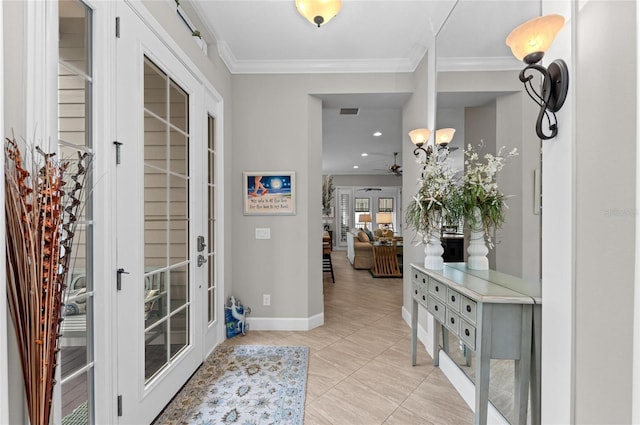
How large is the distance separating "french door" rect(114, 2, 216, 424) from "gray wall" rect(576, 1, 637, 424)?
6.54ft

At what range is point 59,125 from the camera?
1144mm

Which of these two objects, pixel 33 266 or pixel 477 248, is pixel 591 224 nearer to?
pixel 477 248

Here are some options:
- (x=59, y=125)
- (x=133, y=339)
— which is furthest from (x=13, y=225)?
(x=133, y=339)

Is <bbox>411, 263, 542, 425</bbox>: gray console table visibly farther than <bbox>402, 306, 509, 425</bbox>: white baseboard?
No

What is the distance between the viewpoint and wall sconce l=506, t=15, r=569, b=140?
1.12m

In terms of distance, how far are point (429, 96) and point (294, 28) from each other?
53.8 inches

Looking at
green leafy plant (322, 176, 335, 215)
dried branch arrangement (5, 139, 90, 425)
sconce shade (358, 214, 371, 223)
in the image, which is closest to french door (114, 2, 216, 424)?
dried branch arrangement (5, 139, 90, 425)

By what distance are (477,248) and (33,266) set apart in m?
2.08

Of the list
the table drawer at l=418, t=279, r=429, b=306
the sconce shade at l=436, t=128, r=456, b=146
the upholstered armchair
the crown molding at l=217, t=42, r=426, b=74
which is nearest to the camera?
the table drawer at l=418, t=279, r=429, b=306

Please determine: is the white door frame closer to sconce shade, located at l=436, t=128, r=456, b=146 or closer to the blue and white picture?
the blue and white picture

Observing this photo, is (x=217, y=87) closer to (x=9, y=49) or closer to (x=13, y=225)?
(x=9, y=49)

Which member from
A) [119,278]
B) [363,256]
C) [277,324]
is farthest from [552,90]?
Answer: [363,256]

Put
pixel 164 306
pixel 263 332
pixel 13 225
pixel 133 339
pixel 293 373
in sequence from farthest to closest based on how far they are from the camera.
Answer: pixel 263 332 < pixel 293 373 < pixel 164 306 < pixel 133 339 < pixel 13 225

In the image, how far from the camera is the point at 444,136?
2418 mm
